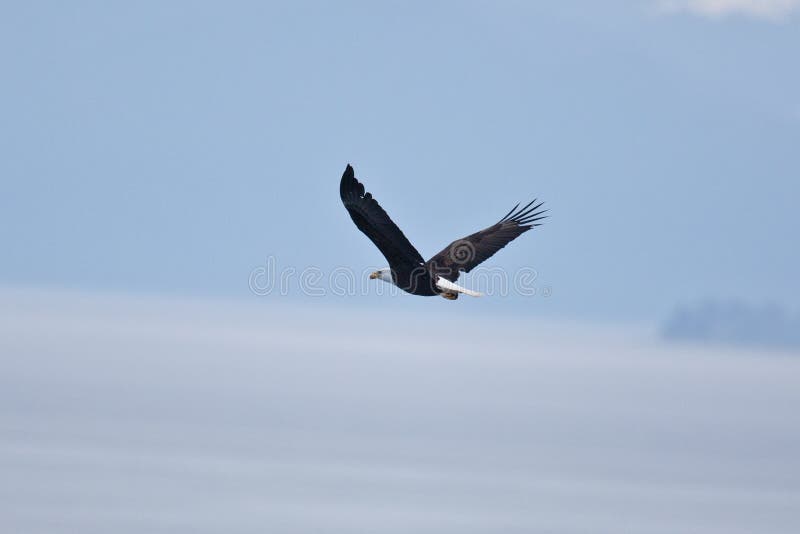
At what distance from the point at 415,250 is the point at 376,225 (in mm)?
1094

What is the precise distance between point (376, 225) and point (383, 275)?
229 cm

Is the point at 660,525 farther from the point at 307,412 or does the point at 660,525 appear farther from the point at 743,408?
the point at 743,408

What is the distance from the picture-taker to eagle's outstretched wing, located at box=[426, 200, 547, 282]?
30086 millimetres

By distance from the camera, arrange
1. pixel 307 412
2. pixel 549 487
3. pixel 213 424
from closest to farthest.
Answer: pixel 549 487 < pixel 213 424 < pixel 307 412

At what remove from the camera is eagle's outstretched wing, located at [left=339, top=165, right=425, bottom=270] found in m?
27.5

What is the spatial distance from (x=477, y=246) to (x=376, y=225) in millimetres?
3097

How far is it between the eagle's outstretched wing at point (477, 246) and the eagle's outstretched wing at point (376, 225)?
2.89ft

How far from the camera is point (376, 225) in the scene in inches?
1108

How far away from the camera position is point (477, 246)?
30344mm

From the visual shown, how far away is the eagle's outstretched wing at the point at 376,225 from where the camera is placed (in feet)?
90.3

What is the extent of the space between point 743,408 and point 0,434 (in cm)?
10744

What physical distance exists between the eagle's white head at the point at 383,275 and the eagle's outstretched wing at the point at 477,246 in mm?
853

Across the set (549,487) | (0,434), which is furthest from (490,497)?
(0,434)

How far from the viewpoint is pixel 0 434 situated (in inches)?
3159
